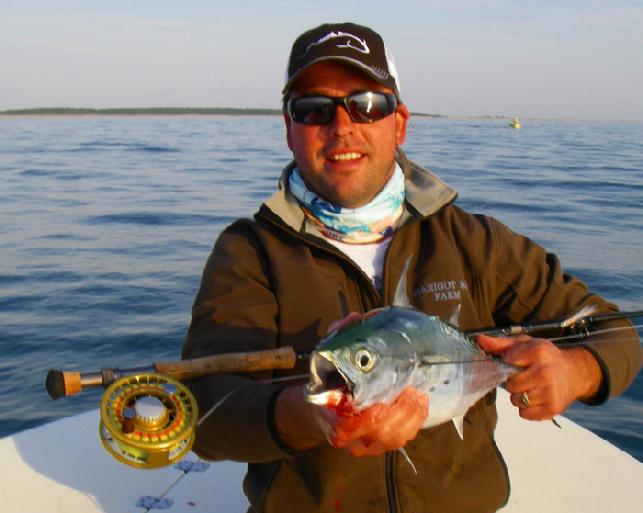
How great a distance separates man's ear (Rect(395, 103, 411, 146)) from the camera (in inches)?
131

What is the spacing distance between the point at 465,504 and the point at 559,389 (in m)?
0.64

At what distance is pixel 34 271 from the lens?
1083 cm

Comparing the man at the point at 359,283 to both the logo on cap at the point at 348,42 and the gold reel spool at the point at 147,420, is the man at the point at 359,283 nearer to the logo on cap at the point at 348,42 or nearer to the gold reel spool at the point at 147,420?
the logo on cap at the point at 348,42

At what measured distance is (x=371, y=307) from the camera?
293cm

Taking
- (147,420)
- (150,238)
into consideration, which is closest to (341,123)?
(147,420)

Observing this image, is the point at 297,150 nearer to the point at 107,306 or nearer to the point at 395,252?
the point at 395,252

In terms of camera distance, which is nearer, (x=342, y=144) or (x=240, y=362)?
(x=240, y=362)

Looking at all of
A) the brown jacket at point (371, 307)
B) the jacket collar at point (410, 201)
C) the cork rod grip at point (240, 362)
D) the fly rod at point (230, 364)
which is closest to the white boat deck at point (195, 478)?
the brown jacket at point (371, 307)

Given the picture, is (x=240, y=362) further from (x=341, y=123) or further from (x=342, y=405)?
(x=341, y=123)

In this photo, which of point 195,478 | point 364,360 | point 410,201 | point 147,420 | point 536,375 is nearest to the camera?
point 364,360

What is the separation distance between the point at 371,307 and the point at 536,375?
2.25 feet

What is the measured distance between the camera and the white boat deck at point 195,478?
4.02 meters

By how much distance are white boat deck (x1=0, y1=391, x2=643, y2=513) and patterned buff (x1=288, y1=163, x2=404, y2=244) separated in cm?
172

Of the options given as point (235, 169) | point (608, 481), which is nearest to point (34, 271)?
point (608, 481)
